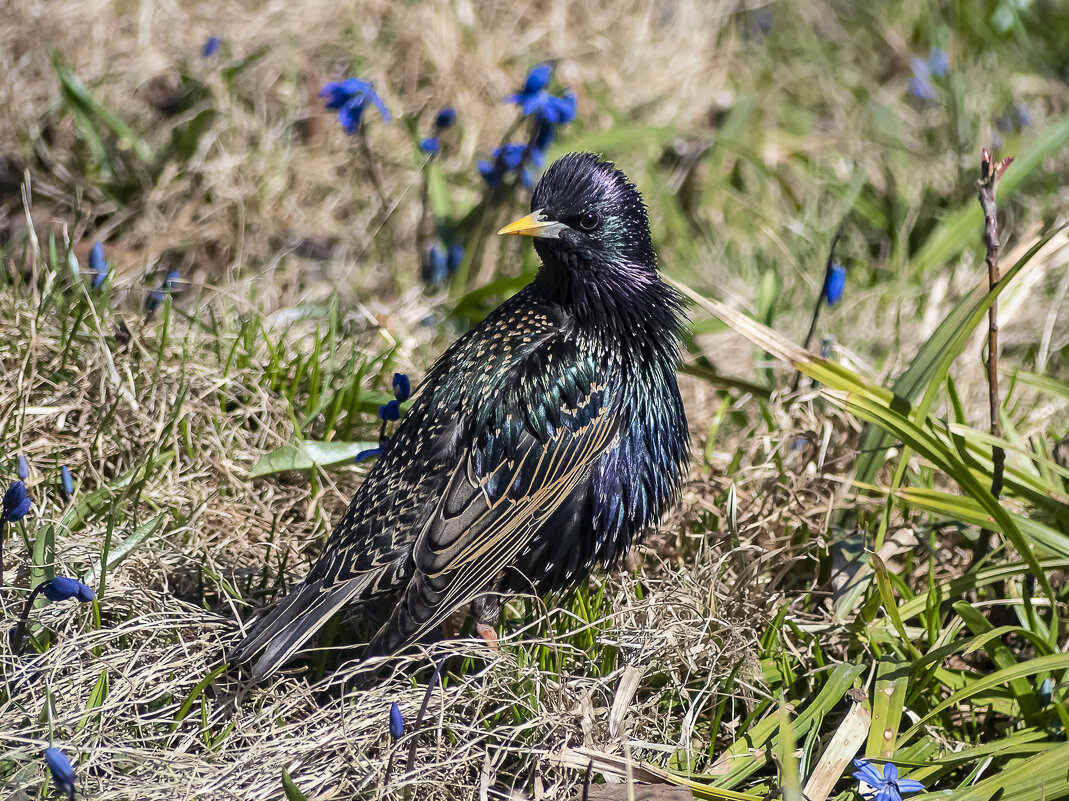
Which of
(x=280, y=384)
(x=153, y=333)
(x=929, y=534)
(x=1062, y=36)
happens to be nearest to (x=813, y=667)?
(x=929, y=534)

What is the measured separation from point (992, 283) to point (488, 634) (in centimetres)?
167

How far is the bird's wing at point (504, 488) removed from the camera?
9.57ft

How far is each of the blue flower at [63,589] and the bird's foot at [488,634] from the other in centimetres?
101

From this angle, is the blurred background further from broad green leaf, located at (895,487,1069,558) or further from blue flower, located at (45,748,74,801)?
blue flower, located at (45,748,74,801)

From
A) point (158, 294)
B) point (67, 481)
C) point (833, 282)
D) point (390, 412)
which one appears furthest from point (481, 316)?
point (67, 481)

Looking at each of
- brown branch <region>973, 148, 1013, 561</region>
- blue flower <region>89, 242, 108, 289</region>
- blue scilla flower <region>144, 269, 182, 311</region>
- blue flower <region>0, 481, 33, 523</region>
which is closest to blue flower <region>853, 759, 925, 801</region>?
brown branch <region>973, 148, 1013, 561</region>

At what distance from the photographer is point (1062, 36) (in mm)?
6062

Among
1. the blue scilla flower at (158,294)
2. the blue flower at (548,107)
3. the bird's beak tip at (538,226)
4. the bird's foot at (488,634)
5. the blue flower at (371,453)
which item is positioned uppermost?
the blue flower at (548,107)

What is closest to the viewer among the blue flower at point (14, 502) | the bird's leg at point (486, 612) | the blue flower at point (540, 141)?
the blue flower at point (14, 502)

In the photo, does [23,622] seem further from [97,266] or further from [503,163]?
[503,163]

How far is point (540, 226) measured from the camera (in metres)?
3.21

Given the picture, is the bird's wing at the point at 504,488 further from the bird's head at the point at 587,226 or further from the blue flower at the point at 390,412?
A: the blue flower at the point at 390,412

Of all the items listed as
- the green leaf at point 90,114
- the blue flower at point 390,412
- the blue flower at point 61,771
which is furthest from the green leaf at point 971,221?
the blue flower at point 61,771

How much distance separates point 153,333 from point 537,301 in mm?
1394
